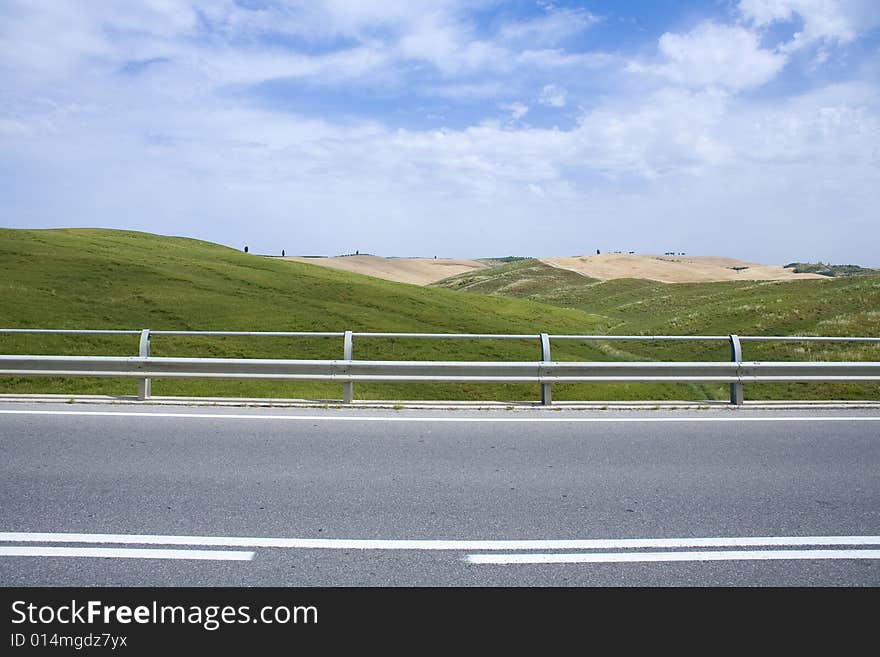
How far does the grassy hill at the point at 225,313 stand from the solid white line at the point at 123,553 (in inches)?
463

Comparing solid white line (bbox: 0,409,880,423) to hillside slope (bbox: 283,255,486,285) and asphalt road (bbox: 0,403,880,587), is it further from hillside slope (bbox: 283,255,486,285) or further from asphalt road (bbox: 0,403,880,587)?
hillside slope (bbox: 283,255,486,285)

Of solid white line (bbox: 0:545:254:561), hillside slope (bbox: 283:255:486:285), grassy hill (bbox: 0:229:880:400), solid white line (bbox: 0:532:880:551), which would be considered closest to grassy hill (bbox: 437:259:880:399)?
grassy hill (bbox: 0:229:880:400)

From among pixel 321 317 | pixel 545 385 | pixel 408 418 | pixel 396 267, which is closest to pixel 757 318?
pixel 321 317

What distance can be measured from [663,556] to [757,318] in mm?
37153

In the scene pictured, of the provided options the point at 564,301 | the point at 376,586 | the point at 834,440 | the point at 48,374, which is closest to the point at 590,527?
the point at 376,586

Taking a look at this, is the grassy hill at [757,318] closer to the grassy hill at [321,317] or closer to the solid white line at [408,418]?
the grassy hill at [321,317]

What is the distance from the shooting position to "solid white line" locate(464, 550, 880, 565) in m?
4.53

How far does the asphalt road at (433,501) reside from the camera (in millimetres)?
4387

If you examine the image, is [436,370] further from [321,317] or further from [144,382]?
[321,317]

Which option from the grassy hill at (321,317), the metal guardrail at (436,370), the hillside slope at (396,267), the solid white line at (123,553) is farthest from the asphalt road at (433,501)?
the hillside slope at (396,267)

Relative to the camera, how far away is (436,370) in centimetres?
1034

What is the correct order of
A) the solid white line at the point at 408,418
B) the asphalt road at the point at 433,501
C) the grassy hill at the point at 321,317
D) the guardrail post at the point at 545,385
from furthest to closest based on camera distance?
the grassy hill at the point at 321,317 < the guardrail post at the point at 545,385 < the solid white line at the point at 408,418 < the asphalt road at the point at 433,501

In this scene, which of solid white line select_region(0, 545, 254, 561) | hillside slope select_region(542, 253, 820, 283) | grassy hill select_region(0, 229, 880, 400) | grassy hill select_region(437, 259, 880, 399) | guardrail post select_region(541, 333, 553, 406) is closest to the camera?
solid white line select_region(0, 545, 254, 561)

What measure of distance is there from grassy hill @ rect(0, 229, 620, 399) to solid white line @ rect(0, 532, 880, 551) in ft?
37.9
